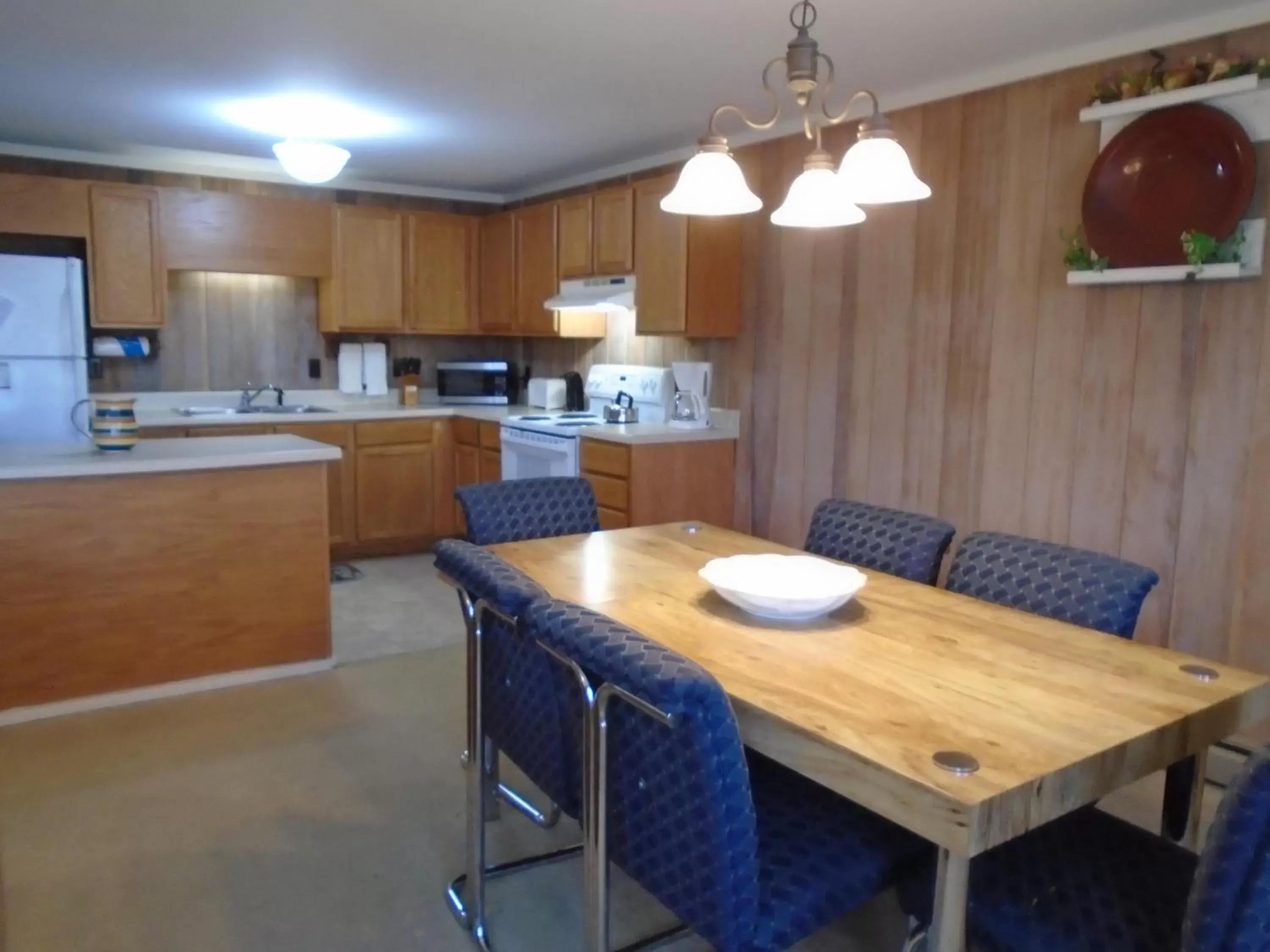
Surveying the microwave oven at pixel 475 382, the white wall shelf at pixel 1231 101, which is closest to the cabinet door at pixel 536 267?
the microwave oven at pixel 475 382

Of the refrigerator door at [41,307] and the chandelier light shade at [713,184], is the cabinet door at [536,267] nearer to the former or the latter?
the refrigerator door at [41,307]

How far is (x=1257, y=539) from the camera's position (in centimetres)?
267

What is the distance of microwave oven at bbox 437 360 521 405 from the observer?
5969mm

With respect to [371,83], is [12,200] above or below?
below

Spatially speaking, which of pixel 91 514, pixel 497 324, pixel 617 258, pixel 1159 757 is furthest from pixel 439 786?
pixel 497 324

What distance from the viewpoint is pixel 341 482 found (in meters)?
5.25

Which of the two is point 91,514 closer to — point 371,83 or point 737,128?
point 371,83

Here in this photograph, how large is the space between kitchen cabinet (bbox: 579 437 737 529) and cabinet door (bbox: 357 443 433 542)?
146 cm

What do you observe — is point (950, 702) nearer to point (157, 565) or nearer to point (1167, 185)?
point (1167, 185)

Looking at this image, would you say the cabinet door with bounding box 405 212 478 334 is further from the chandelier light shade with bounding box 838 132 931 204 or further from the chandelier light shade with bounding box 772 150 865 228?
the chandelier light shade with bounding box 838 132 931 204

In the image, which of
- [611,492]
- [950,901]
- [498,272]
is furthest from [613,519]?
[950,901]

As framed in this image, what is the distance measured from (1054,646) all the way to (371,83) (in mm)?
3099

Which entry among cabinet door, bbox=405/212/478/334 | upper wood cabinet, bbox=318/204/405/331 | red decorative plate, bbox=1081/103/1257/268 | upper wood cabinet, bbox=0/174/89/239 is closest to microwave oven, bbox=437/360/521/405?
cabinet door, bbox=405/212/478/334

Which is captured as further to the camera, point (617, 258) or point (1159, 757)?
point (617, 258)
